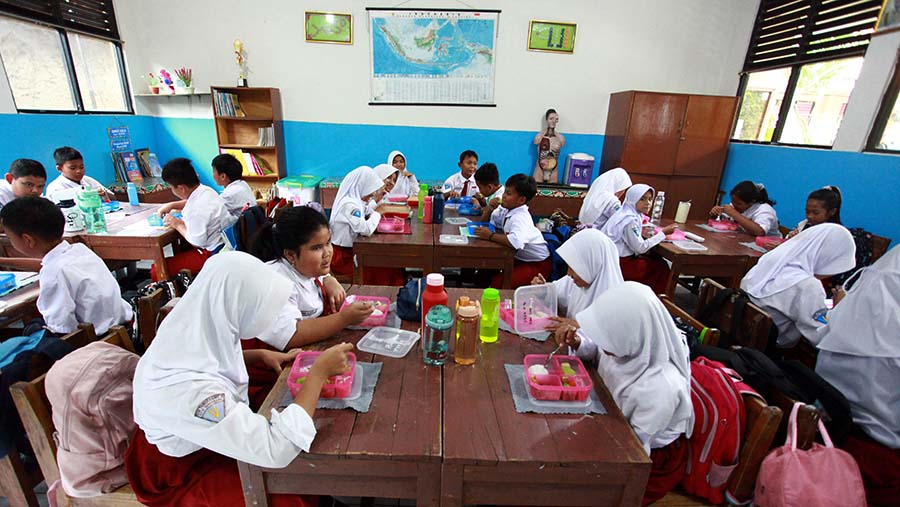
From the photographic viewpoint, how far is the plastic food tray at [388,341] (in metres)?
1.49

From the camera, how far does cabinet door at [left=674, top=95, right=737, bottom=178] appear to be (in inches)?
201

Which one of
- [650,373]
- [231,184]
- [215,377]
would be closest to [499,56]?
[231,184]

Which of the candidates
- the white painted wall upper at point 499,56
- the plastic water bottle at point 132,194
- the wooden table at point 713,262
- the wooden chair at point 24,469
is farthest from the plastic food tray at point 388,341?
the white painted wall upper at point 499,56

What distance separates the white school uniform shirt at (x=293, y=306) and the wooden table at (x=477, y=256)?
1187 mm

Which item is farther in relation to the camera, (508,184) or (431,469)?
(508,184)

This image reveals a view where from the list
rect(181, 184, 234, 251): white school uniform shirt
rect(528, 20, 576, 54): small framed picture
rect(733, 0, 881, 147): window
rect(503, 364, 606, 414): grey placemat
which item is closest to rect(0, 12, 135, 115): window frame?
rect(181, 184, 234, 251): white school uniform shirt

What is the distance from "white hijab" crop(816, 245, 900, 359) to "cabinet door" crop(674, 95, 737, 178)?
412 cm

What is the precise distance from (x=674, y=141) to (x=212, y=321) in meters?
5.70

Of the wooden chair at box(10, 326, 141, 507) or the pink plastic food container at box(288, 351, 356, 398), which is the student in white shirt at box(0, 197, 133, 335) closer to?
the wooden chair at box(10, 326, 141, 507)

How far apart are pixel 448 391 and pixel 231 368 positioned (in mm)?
648

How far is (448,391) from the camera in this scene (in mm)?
1284

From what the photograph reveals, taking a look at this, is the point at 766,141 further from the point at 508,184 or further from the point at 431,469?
the point at 431,469

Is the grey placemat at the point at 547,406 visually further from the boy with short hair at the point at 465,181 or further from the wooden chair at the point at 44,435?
the boy with short hair at the point at 465,181

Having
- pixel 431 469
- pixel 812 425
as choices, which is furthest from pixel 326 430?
pixel 812 425
